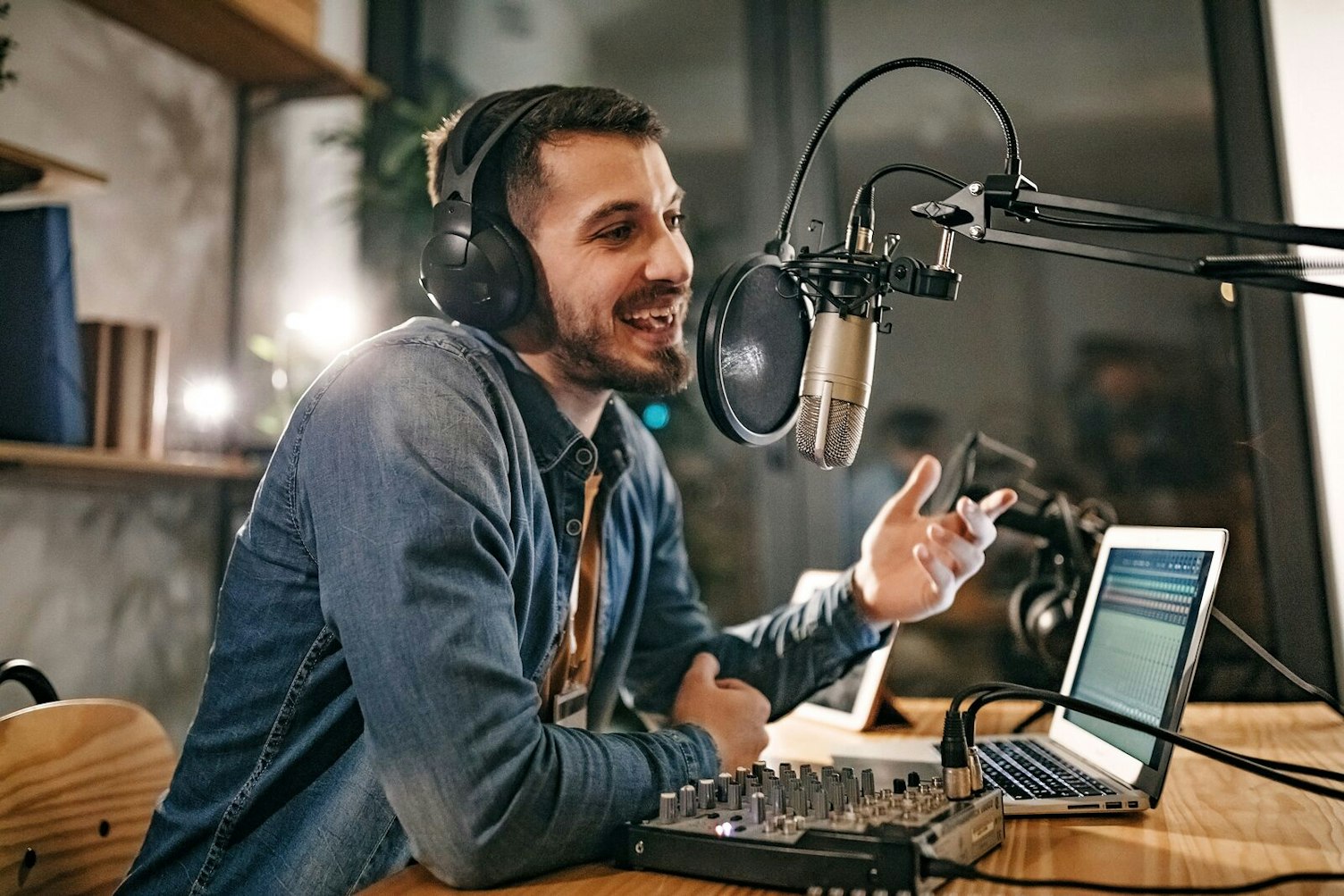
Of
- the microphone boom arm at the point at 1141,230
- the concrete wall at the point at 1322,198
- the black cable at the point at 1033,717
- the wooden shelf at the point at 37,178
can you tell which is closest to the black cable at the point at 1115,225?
the microphone boom arm at the point at 1141,230

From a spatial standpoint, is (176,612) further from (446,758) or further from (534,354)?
(446,758)

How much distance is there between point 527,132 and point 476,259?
19cm

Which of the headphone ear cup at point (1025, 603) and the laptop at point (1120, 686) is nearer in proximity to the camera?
the laptop at point (1120, 686)

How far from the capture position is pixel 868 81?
100 centimetres

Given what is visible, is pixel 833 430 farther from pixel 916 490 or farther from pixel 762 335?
pixel 916 490

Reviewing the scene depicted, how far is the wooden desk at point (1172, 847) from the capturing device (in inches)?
29.1

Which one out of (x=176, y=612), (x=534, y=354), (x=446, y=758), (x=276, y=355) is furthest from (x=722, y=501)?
(x=446, y=758)

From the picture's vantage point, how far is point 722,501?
198 centimetres

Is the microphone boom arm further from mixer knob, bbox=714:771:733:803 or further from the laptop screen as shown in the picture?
mixer knob, bbox=714:771:733:803

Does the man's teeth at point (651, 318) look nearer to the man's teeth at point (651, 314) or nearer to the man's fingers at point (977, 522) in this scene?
the man's teeth at point (651, 314)

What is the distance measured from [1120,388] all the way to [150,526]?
72.6 inches

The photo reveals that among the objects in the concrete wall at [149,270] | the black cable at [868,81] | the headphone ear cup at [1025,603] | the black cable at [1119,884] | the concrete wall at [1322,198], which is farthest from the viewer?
the concrete wall at [149,270]

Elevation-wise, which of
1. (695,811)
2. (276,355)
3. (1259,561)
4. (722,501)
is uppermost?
(276,355)

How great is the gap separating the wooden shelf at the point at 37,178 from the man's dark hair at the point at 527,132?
0.66 metres
